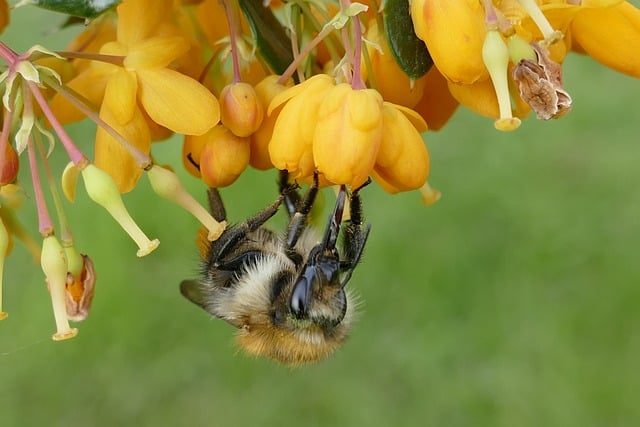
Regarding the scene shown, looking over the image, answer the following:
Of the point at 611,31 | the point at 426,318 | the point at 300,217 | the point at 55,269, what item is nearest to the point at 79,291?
the point at 55,269

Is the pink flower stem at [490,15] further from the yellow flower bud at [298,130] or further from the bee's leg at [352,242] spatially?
the bee's leg at [352,242]

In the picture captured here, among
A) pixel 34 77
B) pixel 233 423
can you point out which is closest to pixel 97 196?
pixel 34 77

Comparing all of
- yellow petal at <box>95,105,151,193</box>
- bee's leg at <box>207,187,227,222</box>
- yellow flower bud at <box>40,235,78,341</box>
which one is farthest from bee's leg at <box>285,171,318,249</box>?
yellow flower bud at <box>40,235,78,341</box>

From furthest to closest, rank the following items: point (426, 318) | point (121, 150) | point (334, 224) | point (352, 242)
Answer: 1. point (426, 318)
2. point (352, 242)
3. point (334, 224)
4. point (121, 150)

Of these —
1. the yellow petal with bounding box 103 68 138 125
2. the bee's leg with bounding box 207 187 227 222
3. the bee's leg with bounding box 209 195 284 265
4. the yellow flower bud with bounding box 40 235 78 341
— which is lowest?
the bee's leg with bounding box 209 195 284 265

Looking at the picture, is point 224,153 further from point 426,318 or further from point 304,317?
point 426,318

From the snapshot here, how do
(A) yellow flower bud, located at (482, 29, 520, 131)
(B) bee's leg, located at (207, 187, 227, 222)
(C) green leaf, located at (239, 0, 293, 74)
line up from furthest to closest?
1. (B) bee's leg, located at (207, 187, 227, 222)
2. (C) green leaf, located at (239, 0, 293, 74)
3. (A) yellow flower bud, located at (482, 29, 520, 131)

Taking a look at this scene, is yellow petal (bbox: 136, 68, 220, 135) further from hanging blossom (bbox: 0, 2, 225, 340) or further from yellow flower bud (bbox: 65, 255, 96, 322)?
yellow flower bud (bbox: 65, 255, 96, 322)
